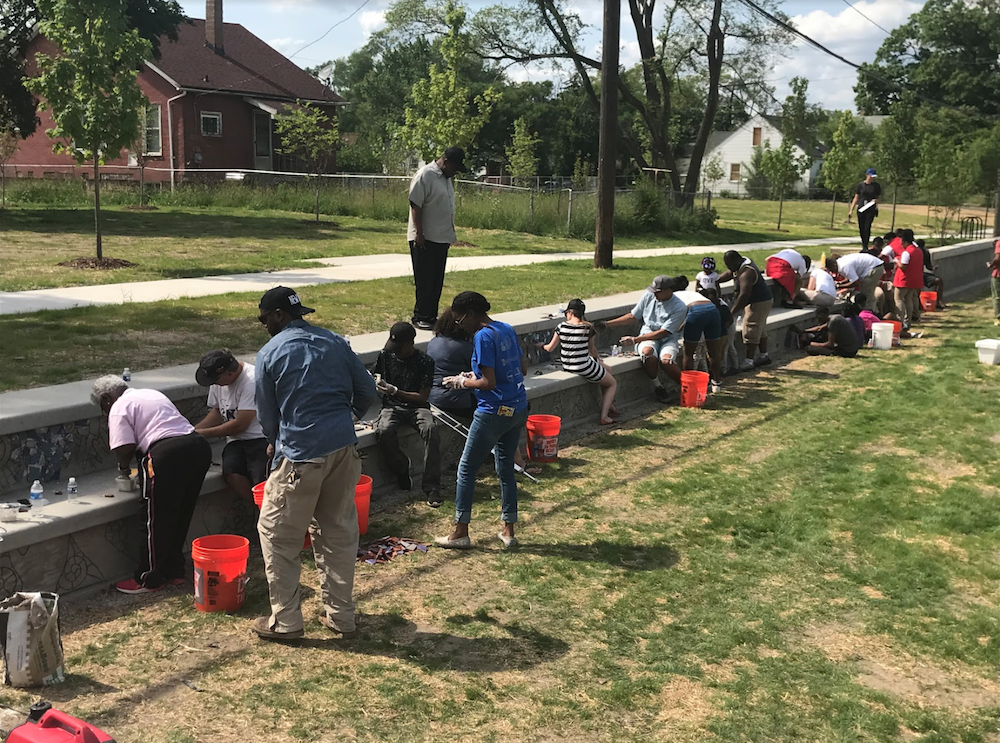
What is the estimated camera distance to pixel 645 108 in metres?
35.2

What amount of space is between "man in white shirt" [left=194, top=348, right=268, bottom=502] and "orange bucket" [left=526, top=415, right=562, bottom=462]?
305cm

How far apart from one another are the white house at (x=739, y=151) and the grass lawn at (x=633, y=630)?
67.4 m

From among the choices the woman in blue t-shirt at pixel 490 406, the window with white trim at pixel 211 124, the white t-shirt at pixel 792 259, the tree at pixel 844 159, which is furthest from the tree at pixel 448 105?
the tree at pixel 844 159

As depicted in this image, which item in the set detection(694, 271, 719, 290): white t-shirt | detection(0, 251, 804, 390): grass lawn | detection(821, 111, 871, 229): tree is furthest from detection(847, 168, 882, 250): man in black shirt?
detection(821, 111, 871, 229): tree

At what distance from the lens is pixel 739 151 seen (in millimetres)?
77938

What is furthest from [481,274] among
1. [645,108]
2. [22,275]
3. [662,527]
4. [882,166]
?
[882,166]

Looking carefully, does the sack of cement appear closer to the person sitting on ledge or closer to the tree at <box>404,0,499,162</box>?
the person sitting on ledge

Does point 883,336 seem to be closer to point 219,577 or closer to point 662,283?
point 662,283

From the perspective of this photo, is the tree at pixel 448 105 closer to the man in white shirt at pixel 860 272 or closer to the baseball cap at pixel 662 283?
the man in white shirt at pixel 860 272

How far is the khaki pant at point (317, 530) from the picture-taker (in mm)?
5105

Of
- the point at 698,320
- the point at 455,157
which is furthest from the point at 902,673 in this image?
the point at 698,320

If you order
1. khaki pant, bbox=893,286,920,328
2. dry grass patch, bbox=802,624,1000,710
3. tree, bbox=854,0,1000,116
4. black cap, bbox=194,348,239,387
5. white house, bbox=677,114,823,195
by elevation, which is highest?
tree, bbox=854,0,1000,116

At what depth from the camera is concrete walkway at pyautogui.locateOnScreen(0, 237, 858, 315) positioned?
10875 millimetres

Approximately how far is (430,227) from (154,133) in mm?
29595
